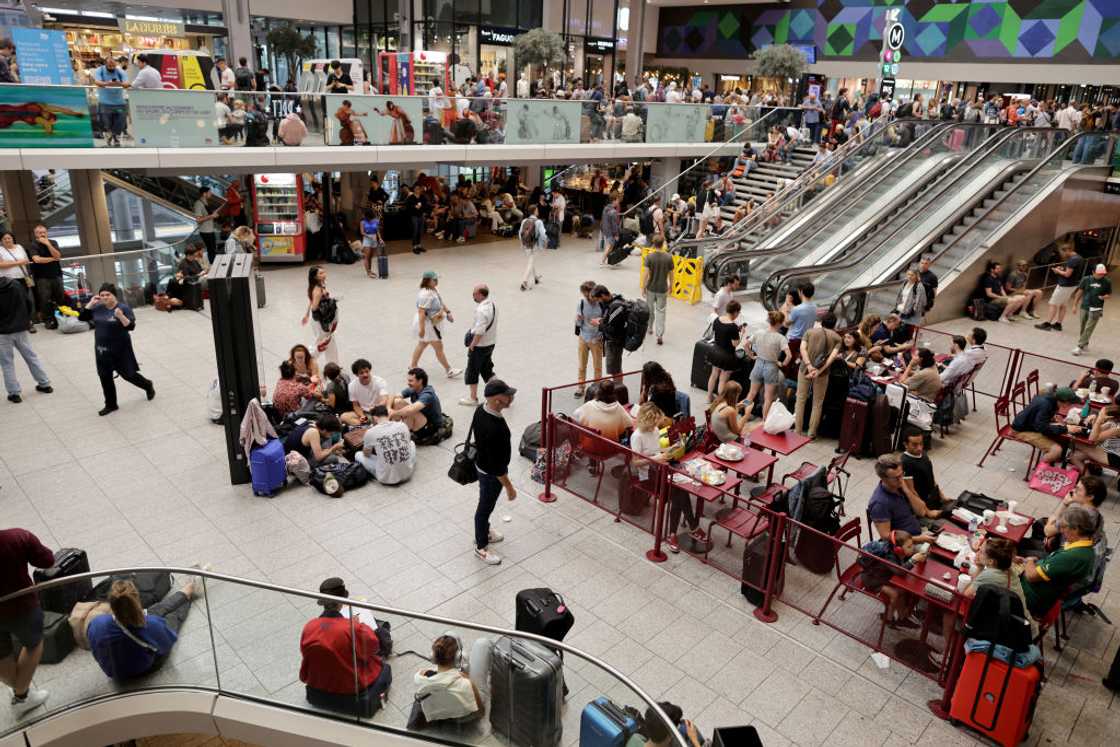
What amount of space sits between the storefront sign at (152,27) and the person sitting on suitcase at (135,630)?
27.4m

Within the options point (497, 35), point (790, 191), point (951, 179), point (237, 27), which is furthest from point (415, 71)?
point (951, 179)

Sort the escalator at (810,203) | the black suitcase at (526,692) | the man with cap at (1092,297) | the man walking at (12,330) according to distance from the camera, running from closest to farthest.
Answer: the black suitcase at (526,692) → the man walking at (12,330) → the man with cap at (1092,297) → the escalator at (810,203)

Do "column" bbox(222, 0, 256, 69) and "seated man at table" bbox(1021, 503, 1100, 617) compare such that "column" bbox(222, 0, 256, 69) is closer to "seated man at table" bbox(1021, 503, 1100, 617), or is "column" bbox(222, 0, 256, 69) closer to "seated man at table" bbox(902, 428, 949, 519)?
"seated man at table" bbox(902, 428, 949, 519)

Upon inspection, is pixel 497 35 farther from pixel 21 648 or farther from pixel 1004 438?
pixel 21 648

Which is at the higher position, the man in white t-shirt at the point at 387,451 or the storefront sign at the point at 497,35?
the storefront sign at the point at 497,35

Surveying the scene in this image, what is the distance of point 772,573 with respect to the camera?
21.1 feet

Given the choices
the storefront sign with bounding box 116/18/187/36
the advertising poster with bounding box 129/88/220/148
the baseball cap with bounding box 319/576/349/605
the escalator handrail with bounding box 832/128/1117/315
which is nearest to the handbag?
the baseball cap with bounding box 319/576/349/605

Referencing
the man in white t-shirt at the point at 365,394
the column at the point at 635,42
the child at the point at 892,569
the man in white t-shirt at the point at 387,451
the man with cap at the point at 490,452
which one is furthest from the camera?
the column at the point at 635,42

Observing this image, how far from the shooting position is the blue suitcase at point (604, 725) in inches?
175

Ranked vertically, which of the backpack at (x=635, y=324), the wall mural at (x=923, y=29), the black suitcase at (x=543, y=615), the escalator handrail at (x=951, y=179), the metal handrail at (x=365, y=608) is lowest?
the black suitcase at (x=543, y=615)

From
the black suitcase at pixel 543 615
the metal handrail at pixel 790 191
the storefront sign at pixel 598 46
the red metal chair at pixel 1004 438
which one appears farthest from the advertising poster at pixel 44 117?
the storefront sign at pixel 598 46

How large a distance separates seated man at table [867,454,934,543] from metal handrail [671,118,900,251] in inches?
450

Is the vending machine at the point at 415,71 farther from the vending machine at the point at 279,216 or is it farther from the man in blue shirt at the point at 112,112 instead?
the man in blue shirt at the point at 112,112

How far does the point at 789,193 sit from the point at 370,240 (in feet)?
33.2
